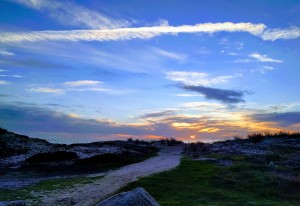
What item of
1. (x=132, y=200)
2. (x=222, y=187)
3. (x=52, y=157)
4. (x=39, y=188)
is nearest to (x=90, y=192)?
(x=39, y=188)

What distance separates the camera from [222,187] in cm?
3409

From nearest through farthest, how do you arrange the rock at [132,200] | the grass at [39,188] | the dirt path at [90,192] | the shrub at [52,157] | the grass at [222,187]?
the rock at [132,200] < the dirt path at [90,192] < the grass at [39,188] < the grass at [222,187] < the shrub at [52,157]

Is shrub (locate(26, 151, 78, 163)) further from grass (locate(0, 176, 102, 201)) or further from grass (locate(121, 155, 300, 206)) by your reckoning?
grass (locate(121, 155, 300, 206))

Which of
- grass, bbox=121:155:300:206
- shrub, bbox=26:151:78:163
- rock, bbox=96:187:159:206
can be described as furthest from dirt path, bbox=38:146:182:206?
shrub, bbox=26:151:78:163

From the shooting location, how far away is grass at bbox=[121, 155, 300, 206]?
93.7 feet

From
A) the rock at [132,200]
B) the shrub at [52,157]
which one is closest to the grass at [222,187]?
the rock at [132,200]

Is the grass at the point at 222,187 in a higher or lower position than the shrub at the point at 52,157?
lower

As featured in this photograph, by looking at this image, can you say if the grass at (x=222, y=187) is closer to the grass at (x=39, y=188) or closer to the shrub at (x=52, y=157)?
the grass at (x=39, y=188)

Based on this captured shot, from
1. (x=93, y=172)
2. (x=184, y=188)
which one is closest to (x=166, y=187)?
(x=184, y=188)

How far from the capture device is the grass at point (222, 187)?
28.5 meters

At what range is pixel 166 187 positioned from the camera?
31812 mm

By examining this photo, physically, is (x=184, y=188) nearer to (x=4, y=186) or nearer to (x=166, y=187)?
(x=166, y=187)

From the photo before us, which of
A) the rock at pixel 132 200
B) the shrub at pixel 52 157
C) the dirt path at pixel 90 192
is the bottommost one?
the dirt path at pixel 90 192

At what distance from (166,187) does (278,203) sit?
29.9 feet
